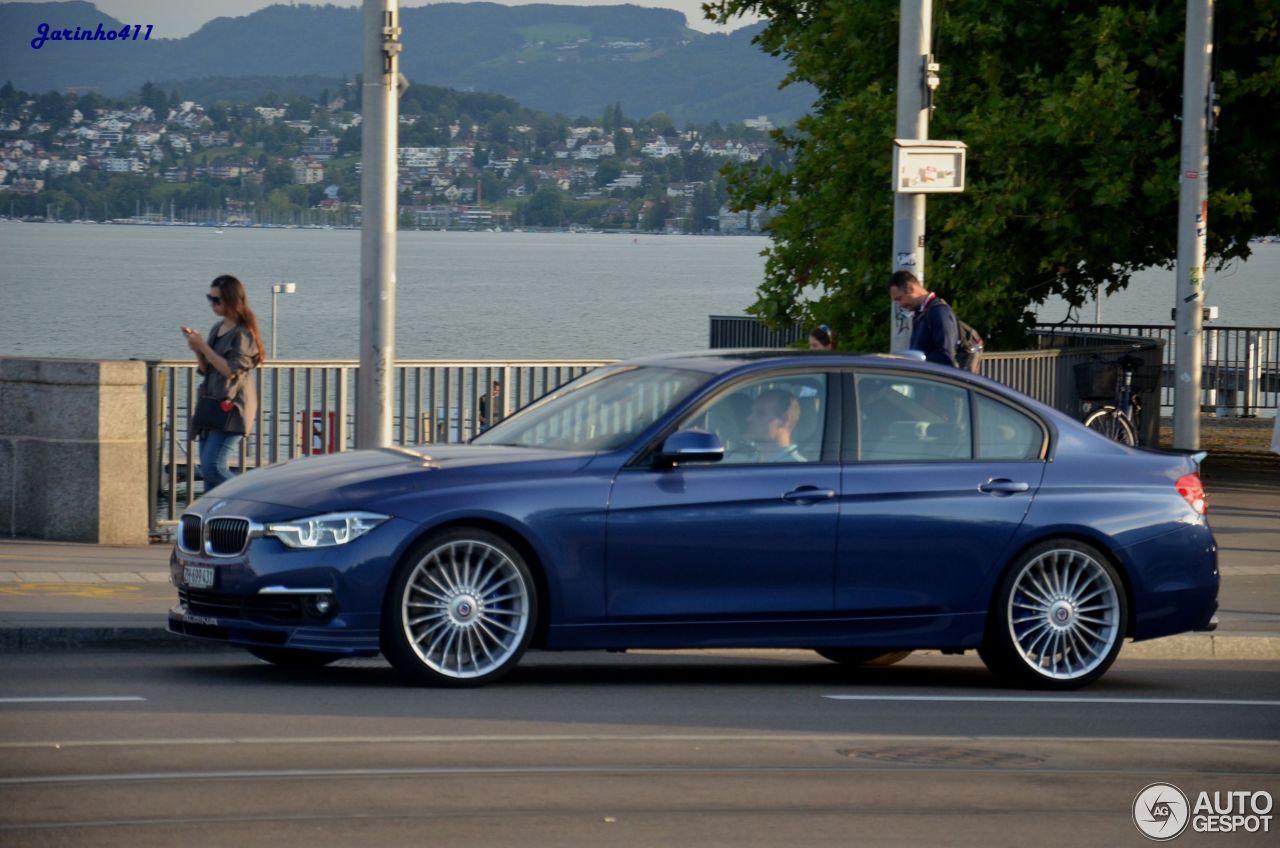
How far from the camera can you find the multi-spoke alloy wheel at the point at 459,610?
29.6 feet

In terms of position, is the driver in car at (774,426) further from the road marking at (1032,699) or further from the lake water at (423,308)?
the lake water at (423,308)

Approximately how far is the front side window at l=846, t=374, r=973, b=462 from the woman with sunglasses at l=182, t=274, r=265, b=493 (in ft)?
17.7

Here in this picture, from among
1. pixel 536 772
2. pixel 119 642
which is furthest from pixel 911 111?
pixel 536 772

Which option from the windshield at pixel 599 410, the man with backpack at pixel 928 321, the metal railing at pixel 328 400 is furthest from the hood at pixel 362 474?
the metal railing at pixel 328 400

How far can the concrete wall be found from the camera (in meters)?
14.3

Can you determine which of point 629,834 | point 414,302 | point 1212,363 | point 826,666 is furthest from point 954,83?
point 414,302

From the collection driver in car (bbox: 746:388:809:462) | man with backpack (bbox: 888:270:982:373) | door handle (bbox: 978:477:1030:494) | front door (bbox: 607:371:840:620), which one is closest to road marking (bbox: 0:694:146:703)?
front door (bbox: 607:371:840:620)

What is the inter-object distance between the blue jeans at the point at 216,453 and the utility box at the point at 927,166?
186 inches

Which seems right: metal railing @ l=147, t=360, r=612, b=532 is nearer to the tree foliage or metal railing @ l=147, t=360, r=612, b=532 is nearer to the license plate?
the license plate

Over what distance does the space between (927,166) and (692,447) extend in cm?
544

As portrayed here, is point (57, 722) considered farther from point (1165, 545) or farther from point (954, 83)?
point (954, 83)

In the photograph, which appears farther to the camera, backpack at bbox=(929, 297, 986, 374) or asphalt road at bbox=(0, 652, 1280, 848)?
backpack at bbox=(929, 297, 986, 374)

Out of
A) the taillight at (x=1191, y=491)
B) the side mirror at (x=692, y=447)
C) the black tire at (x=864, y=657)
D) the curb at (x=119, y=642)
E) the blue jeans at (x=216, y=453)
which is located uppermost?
the side mirror at (x=692, y=447)

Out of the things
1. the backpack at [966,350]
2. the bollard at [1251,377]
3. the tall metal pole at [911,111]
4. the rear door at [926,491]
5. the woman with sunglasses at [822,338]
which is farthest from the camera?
the bollard at [1251,377]
